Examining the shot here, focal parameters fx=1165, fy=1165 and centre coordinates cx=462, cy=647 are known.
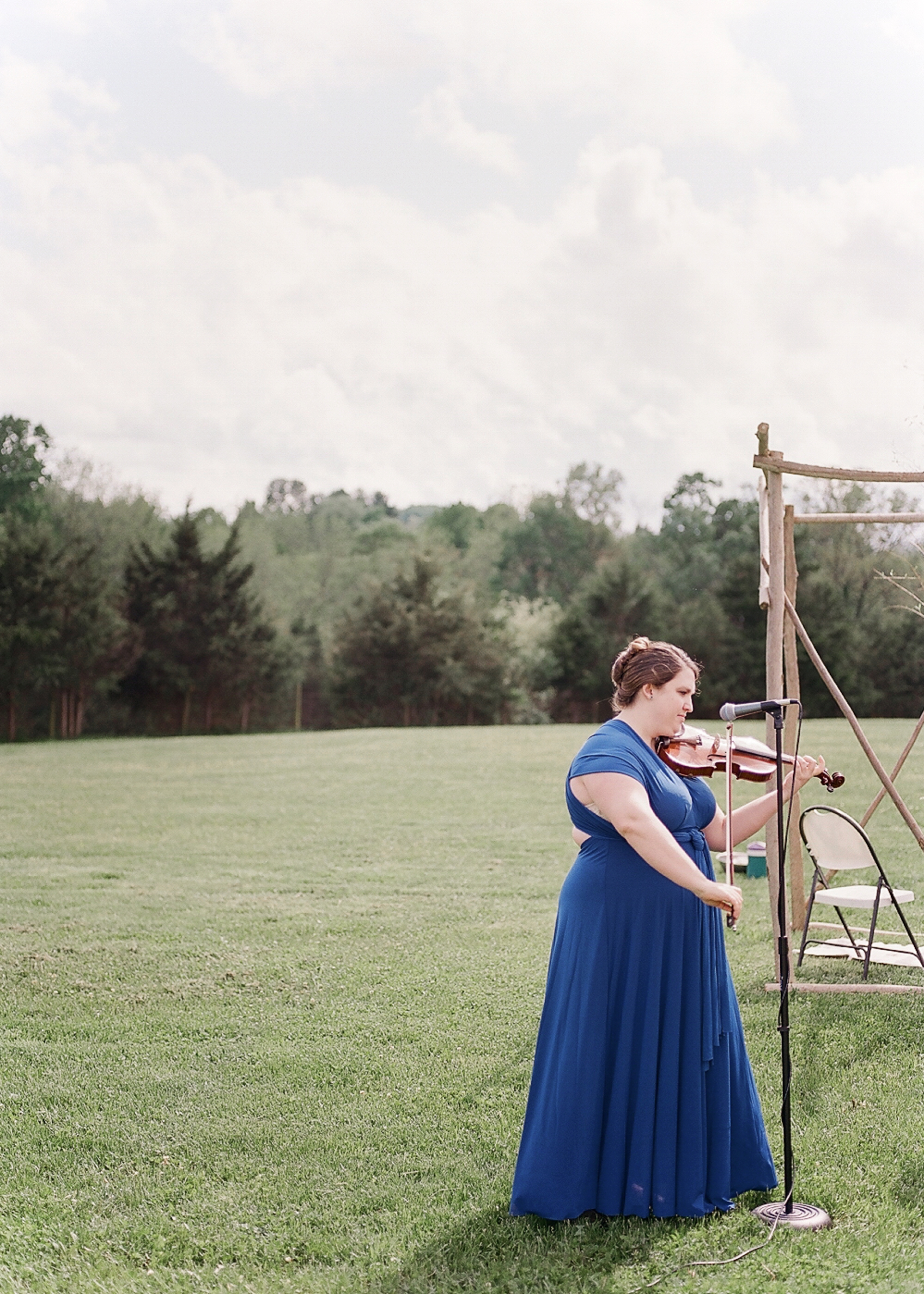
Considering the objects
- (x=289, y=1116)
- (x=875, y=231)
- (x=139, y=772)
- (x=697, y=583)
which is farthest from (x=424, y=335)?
(x=289, y=1116)

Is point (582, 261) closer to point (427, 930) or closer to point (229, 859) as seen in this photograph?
point (229, 859)

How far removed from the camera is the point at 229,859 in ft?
40.3

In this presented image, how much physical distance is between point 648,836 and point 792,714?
4.30 meters

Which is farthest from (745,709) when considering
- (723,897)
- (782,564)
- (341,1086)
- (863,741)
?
(782,564)

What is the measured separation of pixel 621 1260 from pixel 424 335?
60276 mm

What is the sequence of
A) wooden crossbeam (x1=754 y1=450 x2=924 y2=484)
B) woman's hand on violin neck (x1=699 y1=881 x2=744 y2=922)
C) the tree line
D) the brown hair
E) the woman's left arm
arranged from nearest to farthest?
woman's hand on violin neck (x1=699 y1=881 x2=744 y2=922) → the brown hair → the woman's left arm → wooden crossbeam (x1=754 y1=450 x2=924 y2=484) → the tree line

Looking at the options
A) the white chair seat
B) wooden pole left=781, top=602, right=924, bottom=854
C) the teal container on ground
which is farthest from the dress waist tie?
the teal container on ground

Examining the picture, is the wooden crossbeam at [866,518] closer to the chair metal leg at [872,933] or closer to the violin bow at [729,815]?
the chair metal leg at [872,933]

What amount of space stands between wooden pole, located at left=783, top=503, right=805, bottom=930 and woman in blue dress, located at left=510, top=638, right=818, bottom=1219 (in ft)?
11.2

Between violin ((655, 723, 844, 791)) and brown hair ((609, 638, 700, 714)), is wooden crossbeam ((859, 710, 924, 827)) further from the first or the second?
brown hair ((609, 638, 700, 714))

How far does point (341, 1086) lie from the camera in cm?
548

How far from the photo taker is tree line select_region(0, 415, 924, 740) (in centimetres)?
3519

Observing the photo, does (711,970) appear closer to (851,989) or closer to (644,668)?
(644,668)

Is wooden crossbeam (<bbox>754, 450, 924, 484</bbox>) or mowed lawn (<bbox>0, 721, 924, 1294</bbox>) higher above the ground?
wooden crossbeam (<bbox>754, 450, 924, 484</bbox>)
